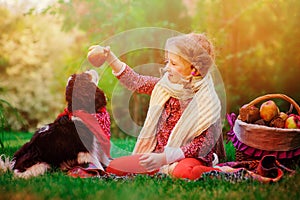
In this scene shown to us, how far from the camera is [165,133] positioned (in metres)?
2.94

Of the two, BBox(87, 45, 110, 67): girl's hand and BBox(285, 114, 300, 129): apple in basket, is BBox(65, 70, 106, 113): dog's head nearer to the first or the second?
BBox(87, 45, 110, 67): girl's hand

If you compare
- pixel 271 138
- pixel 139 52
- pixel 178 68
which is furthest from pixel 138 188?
pixel 139 52

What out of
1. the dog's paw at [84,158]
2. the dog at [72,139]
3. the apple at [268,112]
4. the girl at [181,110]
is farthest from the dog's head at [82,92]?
the apple at [268,112]

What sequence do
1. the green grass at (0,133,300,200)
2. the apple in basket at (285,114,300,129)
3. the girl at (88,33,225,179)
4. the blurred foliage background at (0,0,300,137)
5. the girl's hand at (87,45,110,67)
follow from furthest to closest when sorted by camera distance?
the blurred foliage background at (0,0,300,137)
the apple in basket at (285,114,300,129)
the girl's hand at (87,45,110,67)
the girl at (88,33,225,179)
the green grass at (0,133,300,200)

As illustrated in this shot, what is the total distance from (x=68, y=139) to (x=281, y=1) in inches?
151

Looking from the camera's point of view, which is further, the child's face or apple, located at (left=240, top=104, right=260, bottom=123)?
apple, located at (left=240, top=104, right=260, bottom=123)

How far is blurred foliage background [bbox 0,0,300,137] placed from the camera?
5.71 meters

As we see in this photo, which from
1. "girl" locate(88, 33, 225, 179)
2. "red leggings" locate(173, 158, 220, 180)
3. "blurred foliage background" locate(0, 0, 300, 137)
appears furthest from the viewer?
"blurred foliage background" locate(0, 0, 300, 137)

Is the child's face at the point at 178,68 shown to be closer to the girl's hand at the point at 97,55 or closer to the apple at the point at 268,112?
the girl's hand at the point at 97,55

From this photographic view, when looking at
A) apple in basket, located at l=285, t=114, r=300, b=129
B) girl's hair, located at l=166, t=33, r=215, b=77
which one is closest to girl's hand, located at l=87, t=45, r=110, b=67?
girl's hair, located at l=166, t=33, r=215, b=77

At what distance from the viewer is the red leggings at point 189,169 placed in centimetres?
263

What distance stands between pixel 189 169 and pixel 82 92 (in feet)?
2.48

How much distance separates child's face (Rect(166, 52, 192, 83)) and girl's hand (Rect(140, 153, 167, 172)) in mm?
455

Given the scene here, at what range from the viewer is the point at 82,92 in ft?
9.41
